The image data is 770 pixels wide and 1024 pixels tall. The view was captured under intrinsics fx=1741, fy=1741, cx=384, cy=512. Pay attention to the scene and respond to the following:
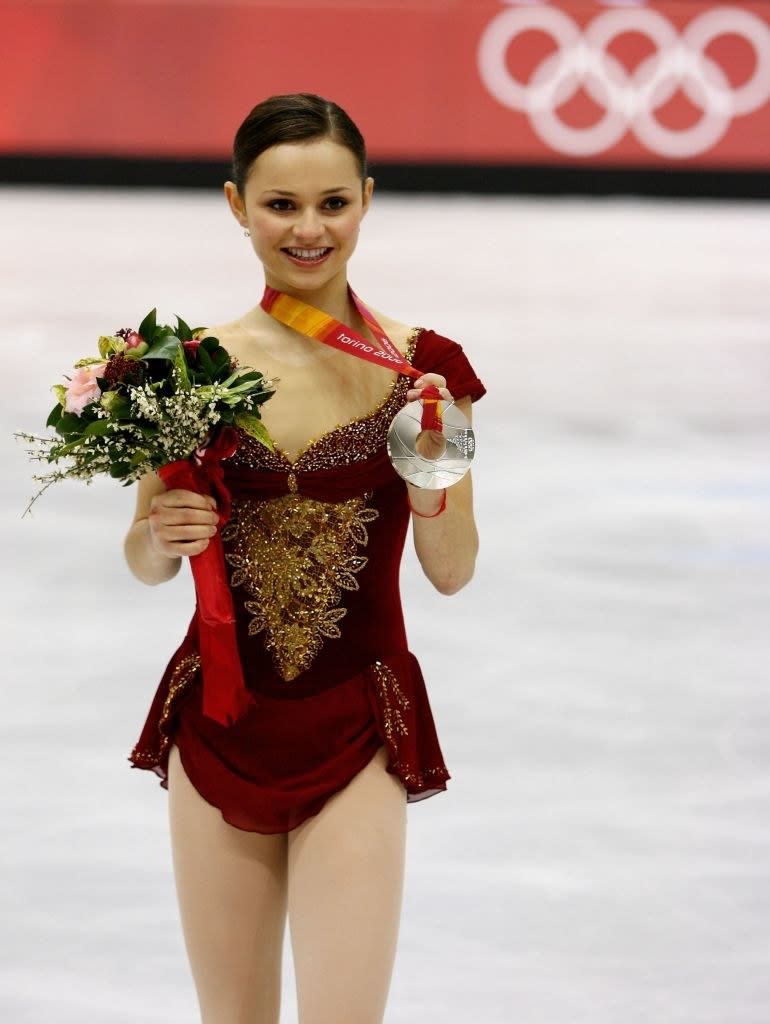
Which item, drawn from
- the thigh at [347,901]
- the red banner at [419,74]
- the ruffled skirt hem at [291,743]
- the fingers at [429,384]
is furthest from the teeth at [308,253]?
the red banner at [419,74]

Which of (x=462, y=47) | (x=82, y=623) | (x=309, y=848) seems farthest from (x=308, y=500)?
(x=462, y=47)

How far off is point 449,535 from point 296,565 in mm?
227

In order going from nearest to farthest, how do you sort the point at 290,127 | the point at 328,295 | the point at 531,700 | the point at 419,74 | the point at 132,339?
the point at 132,339, the point at 290,127, the point at 328,295, the point at 531,700, the point at 419,74

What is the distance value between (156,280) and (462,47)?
471cm

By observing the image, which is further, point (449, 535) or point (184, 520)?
point (449, 535)

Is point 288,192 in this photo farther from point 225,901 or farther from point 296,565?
point 225,901

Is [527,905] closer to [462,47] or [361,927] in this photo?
[361,927]

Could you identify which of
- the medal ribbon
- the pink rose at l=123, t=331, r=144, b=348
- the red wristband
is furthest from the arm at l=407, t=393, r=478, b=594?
the pink rose at l=123, t=331, r=144, b=348

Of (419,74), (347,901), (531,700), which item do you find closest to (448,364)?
(347,901)

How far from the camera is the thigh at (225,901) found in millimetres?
2500

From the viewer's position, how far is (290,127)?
2461 millimetres

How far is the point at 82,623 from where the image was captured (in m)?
5.67

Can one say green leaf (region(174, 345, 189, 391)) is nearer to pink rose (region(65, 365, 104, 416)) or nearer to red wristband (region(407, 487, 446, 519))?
pink rose (region(65, 365, 104, 416))

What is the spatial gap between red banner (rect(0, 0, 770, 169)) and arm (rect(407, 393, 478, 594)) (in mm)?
11931
